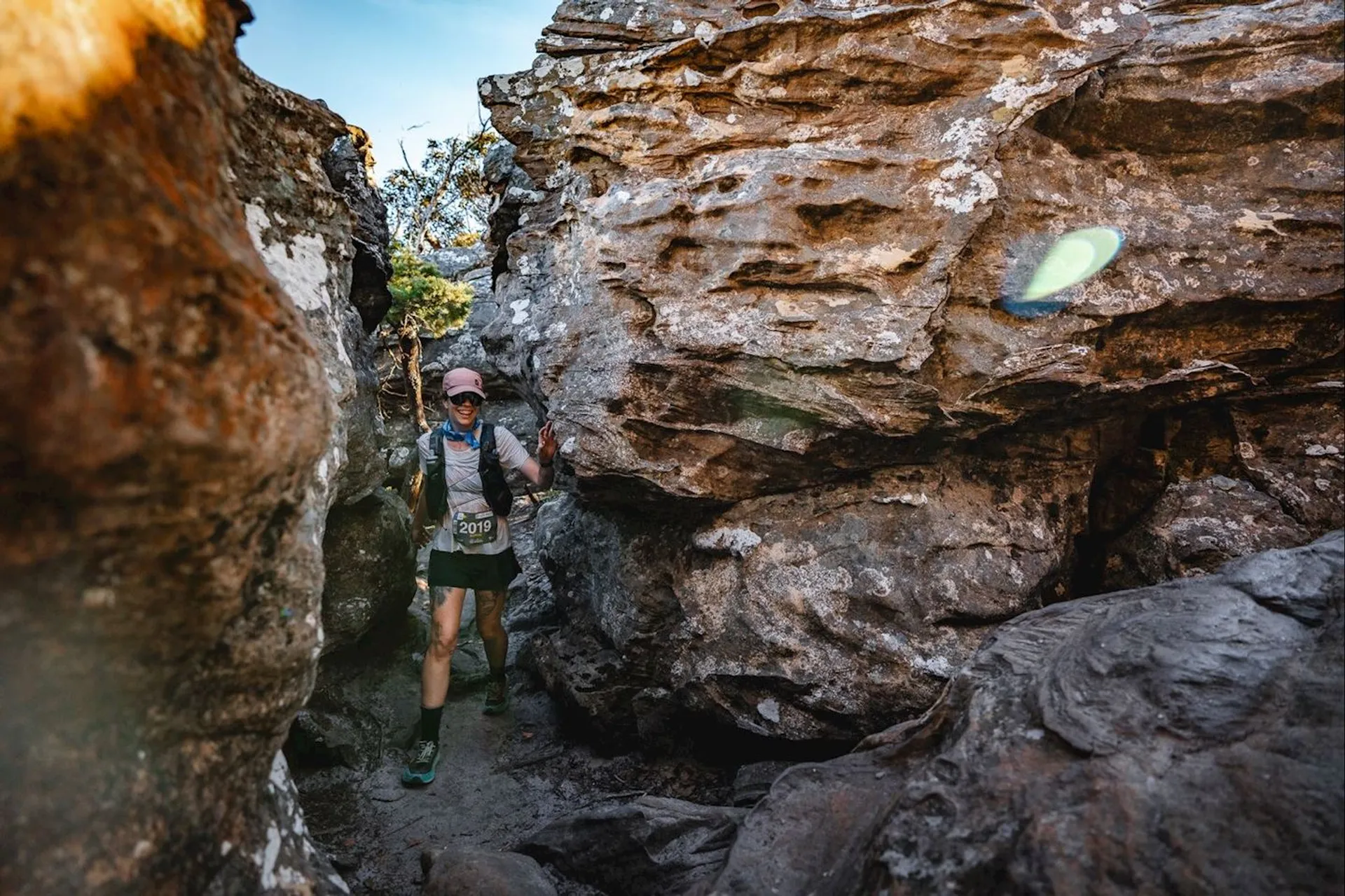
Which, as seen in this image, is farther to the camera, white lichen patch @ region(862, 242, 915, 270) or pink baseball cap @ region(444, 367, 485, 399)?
pink baseball cap @ region(444, 367, 485, 399)

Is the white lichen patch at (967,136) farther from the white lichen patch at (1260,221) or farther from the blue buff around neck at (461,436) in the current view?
the blue buff around neck at (461,436)

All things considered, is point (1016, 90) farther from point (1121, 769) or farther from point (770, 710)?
point (770, 710)

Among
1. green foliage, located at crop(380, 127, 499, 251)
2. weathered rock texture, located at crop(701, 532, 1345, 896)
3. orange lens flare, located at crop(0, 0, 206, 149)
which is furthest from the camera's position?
green foliage, located at crop(380, 127, 499, 251)

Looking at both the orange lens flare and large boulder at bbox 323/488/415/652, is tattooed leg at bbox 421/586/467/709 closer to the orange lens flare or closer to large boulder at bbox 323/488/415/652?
large boulder at bbox 323/488/415/652

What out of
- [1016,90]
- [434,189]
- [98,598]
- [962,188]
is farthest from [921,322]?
[434,189]

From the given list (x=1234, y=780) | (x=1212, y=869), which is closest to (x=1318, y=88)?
(x=1234, y=780)

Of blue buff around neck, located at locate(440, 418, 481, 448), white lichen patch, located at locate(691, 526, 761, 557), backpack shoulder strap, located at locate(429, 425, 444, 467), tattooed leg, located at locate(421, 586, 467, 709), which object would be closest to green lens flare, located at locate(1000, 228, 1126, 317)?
white lichen patch, located at locate(691, 526, 761, 557)

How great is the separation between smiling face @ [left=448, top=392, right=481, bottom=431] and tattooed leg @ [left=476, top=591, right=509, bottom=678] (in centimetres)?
160

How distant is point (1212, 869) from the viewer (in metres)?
2.13

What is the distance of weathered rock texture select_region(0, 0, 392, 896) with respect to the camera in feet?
5.12

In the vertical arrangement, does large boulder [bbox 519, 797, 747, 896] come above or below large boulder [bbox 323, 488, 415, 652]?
below

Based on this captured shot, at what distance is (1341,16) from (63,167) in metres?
7.13

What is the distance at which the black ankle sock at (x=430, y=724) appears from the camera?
5.89 m

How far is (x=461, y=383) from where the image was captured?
5.99 metres
